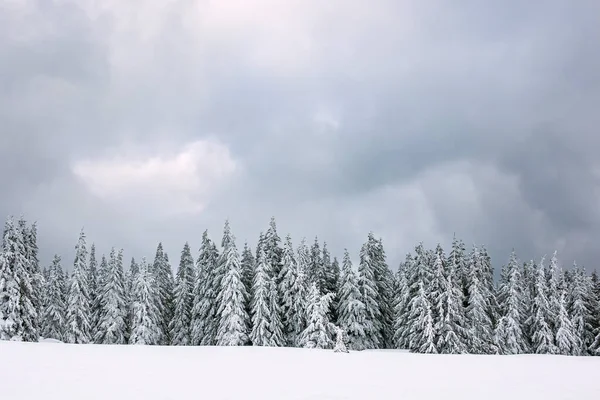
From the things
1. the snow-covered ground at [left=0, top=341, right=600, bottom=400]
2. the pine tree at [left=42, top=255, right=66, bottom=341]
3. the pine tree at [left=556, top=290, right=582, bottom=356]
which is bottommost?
the snow-covered ground at [left=0, top=341, right=600, bottom=400]

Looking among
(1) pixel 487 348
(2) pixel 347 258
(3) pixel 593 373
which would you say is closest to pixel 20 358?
(3) pixel 593 373

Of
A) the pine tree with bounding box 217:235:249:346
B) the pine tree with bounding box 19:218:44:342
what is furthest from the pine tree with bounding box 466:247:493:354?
the pine tree with bounding box 19:218:44:342

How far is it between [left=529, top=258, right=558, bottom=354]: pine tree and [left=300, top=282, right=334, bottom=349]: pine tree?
107 ft

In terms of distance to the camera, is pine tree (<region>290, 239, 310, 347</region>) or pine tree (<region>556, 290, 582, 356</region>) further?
pine tree (<region>556, 290, 582, 356</region>)

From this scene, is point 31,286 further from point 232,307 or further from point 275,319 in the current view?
point 275,319

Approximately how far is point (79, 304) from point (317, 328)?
110 ft

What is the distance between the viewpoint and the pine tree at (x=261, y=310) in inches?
2015

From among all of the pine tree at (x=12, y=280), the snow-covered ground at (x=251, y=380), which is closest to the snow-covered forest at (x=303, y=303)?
the pine tree at (x=12, y=280)

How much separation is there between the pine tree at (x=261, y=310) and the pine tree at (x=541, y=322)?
124 ft

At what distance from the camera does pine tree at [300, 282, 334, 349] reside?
155ft

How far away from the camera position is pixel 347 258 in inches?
2232

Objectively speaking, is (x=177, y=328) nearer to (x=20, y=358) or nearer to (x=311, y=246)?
(x=311, y=246)

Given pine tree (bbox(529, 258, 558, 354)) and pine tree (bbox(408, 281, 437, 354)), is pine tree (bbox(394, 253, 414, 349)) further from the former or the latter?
pine tree (bbox(529, 258, 558, 354))

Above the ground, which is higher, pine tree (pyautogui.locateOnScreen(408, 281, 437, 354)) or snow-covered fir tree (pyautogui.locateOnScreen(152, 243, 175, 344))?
snow-covered fir tree (pyautogui.locateOnScreen(152, 243, 175, 344))
